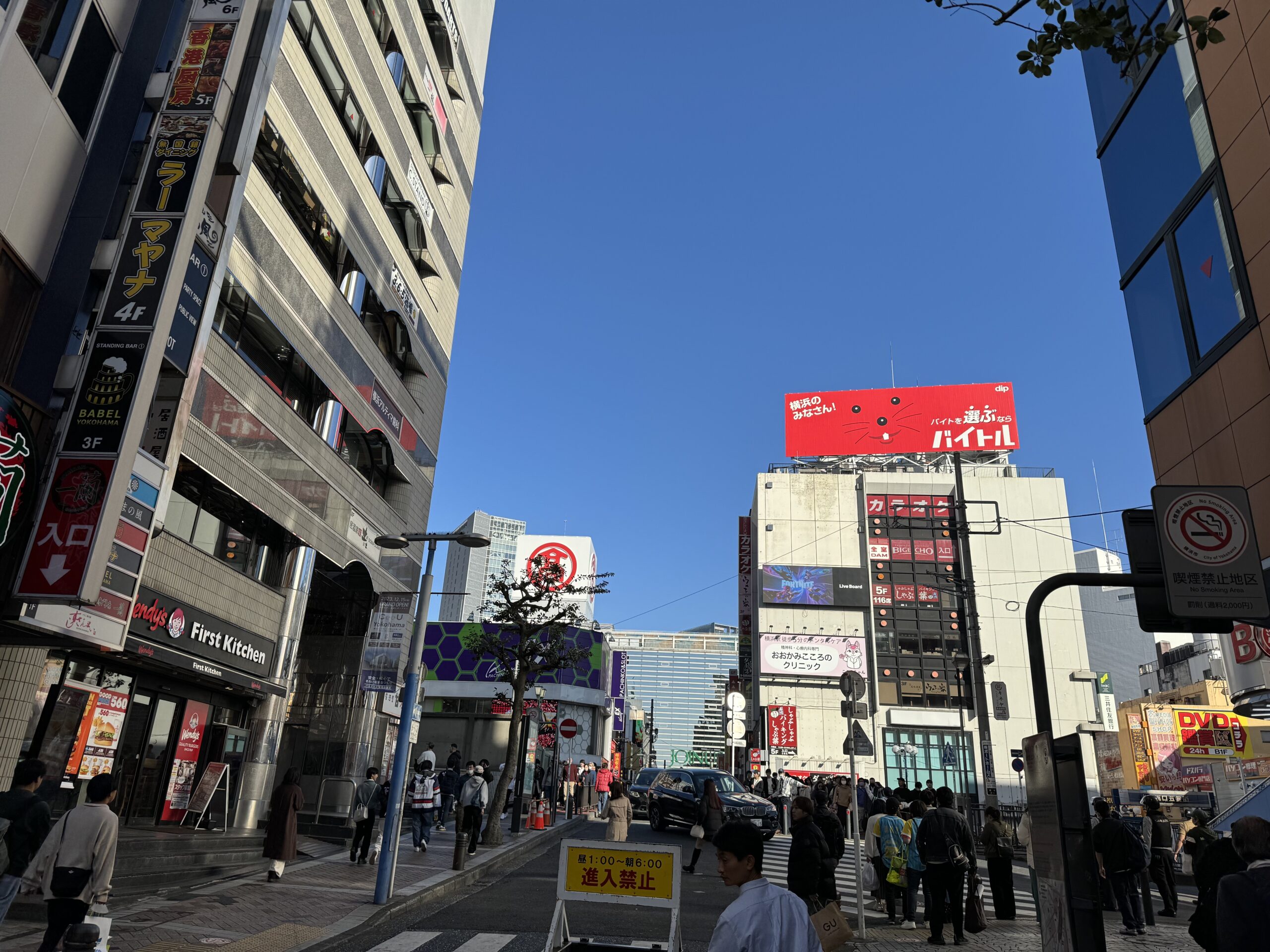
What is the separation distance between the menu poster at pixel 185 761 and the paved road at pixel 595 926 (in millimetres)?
6735

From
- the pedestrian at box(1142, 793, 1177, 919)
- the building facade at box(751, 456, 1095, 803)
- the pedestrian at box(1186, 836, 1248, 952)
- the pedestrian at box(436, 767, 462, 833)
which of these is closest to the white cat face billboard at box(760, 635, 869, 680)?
Result: the building facade at box(751, 456, 1095, 803)

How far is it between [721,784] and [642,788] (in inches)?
179

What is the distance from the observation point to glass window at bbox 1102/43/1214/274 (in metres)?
11.5

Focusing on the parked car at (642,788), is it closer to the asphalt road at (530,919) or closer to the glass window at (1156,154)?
the asphalt road at (530,919)

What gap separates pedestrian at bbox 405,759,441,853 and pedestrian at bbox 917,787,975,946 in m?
10.5

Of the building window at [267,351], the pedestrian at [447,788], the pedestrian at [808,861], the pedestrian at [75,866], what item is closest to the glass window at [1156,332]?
the pedestrian at [808,861]

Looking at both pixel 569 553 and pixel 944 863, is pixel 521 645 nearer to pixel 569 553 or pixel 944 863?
pixel 944 863

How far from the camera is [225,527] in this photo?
18.2 m

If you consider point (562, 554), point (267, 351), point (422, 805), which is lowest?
point (422, 805)

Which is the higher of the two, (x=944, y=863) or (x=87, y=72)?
(x=87, y=72)

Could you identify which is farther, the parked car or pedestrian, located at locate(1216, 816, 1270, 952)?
the parked car

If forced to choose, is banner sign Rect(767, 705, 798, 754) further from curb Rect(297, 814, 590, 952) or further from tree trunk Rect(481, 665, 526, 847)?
curb Rect(297, 814, 590, 952)

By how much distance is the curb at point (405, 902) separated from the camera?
29.0ft

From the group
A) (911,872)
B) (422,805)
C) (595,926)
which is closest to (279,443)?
(422,805)
